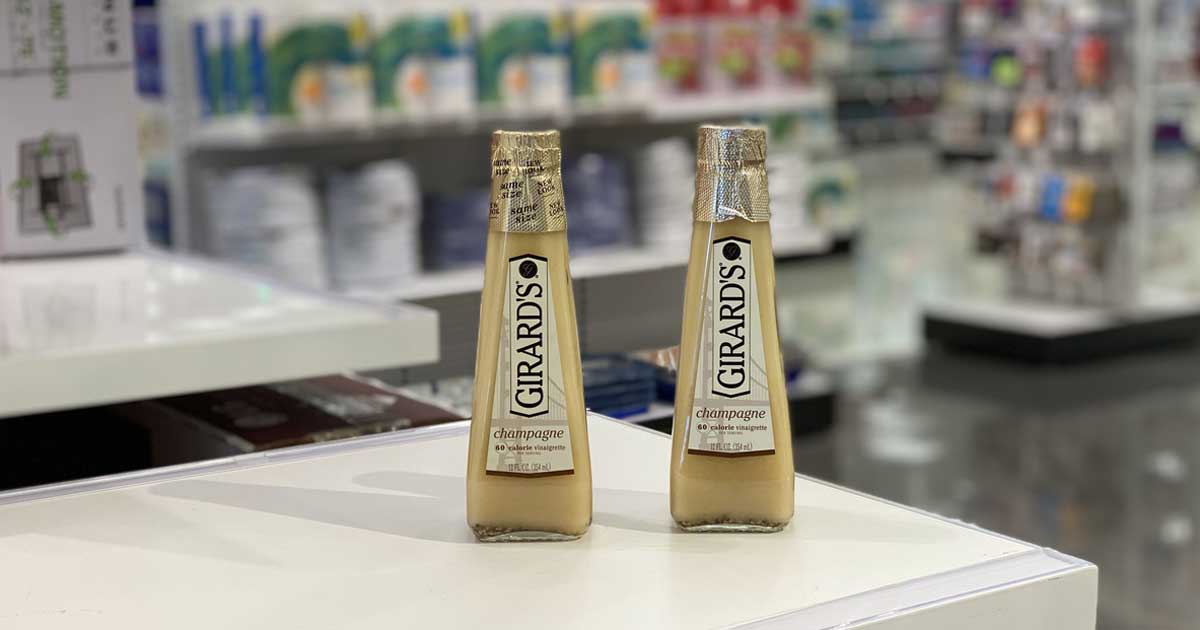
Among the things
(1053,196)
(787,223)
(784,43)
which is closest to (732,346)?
(787,223)

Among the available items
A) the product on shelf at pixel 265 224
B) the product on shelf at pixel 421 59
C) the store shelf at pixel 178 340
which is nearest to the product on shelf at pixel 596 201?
the product on shelf at pixel 421 59

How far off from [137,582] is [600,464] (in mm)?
387

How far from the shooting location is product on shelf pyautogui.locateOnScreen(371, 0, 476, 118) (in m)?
3.68

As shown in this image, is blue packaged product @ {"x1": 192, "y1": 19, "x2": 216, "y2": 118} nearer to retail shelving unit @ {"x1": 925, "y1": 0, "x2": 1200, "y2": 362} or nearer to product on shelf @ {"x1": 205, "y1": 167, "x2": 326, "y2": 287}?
product on shelf @ {"x1": 205, "y1": 167, "x2": 326, "y2": 287}

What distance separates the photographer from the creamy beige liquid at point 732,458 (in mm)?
968

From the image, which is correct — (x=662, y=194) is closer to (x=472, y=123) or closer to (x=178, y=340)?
(x=472, y=123)

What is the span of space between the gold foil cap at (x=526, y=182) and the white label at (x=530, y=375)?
26 mm

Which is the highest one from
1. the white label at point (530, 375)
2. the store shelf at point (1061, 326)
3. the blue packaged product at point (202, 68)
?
the blue packaged product at point (202, 68)

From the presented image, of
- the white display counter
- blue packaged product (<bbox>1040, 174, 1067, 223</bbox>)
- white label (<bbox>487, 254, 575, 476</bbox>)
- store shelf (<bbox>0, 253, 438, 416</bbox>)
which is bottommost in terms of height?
blue packaged product (<bbox>1040, 174, 1067, 223</bbox>)

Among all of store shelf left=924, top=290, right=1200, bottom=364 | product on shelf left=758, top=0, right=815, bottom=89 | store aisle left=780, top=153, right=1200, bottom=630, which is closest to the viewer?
store aisle left=780, top=153, right=1200, bottom=630

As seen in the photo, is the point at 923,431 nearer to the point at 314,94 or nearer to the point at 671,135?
the point at 671,135

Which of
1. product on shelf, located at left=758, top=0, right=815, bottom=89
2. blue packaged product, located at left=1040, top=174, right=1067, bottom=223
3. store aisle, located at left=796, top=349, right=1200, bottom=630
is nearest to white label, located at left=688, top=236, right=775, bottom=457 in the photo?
store aisle, located at left=796, top=349, right=1200, bottom=630

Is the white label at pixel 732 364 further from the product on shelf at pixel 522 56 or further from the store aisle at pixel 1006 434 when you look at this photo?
the product on shelf at pixel 522 56

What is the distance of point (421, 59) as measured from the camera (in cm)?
375
